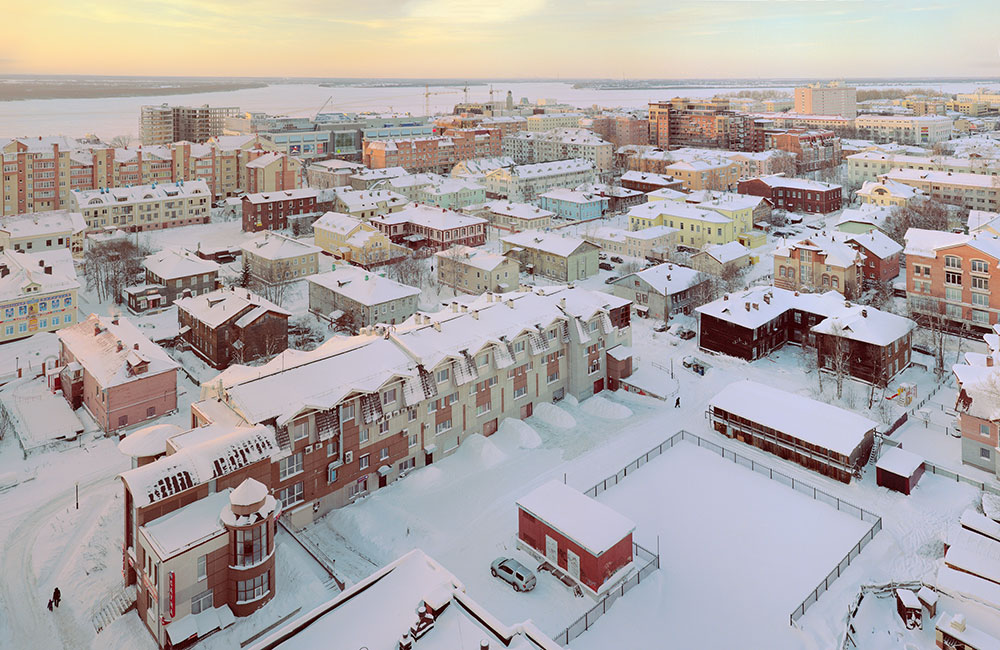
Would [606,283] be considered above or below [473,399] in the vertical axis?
above

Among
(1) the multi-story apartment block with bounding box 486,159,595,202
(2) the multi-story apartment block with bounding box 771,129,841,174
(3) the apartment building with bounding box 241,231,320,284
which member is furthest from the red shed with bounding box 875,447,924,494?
(2) the multi-story apartment block with bounding box 771,129,841,174

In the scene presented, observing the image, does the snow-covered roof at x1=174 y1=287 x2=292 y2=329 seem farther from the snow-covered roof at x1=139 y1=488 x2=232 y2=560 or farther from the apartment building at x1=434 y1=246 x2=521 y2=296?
the snow-covered roof at x1=139 y1=488 x2=232 y2=560

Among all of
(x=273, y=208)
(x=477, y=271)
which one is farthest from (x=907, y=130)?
(x=273, y=208)

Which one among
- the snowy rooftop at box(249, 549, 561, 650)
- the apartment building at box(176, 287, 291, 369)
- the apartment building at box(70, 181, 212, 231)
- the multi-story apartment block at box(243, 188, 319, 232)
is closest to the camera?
the snowy rooftop at box(249, 549, 561, 650)

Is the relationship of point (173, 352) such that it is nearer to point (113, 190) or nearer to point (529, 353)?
point (529, 353)

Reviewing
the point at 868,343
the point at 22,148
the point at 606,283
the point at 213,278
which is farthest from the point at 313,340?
the point at 22,148
